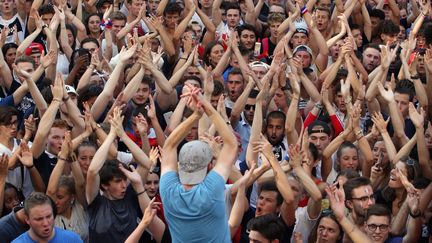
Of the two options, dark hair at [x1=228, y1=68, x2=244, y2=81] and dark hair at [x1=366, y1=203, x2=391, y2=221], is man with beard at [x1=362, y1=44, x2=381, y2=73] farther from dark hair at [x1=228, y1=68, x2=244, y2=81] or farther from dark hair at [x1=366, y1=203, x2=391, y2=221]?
dark hair at [x1=366, y1=203, x2=391, y2=221]

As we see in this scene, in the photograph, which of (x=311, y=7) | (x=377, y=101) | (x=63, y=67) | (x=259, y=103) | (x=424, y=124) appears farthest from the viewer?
(x=311, y=7)

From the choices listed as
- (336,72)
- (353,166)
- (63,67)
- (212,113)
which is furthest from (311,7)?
(212,113)

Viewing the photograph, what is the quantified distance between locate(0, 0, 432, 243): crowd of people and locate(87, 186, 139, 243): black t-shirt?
1 centimetres

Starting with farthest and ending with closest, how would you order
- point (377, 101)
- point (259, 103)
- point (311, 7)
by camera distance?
point (311, 7), point (377, 101), point (259, 103)

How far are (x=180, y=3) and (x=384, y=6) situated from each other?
2983mm

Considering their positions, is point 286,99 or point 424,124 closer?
point 424,124

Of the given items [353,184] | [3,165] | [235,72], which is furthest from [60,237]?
[235,72]

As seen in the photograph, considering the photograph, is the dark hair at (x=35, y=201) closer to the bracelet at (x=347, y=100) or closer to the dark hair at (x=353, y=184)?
the dark hair at (x=353, y=184)

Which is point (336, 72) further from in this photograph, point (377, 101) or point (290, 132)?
point (290, 132)

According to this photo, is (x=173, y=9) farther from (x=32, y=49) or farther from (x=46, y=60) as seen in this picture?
(x=46, y=60)

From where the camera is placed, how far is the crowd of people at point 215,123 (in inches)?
338

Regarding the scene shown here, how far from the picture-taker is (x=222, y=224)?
7.38m

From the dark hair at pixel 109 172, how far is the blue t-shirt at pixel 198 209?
79.3 inches

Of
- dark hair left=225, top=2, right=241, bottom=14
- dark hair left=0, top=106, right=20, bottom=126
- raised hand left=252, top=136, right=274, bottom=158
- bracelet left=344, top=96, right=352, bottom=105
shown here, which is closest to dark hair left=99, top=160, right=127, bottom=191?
raised hand left=252, top=136, right=274, bottom=158
